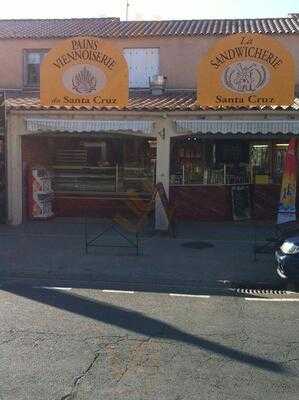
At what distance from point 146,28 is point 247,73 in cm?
780

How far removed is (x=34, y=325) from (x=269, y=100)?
9013 millimetres

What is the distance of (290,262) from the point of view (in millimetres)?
8062

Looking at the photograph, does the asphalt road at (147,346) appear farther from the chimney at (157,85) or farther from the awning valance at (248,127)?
the chimney at (157,85)

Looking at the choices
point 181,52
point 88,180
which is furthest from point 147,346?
point 181,52

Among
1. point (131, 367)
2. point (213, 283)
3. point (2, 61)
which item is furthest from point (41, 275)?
point (2, 61)

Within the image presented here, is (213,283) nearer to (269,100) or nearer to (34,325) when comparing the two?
(34,325)

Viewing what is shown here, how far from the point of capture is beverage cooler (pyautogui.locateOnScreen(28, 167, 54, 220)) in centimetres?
1541

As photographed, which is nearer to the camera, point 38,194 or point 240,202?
point 38,194

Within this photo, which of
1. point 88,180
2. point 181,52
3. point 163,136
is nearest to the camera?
point 163,136

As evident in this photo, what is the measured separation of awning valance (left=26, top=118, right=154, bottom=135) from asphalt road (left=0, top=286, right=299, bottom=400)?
6227 millimetres

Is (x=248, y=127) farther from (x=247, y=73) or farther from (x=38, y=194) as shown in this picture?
(x=38, y=194)

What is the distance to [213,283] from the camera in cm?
912

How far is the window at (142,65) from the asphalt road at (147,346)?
40.5ft

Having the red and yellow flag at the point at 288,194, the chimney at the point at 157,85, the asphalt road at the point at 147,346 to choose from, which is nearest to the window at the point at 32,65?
the chimney at the point at 157,85
